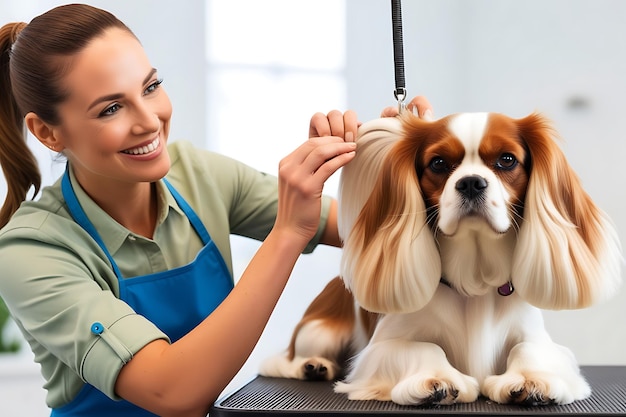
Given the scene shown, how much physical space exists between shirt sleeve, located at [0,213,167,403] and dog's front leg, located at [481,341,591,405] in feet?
1.70

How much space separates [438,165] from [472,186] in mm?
96

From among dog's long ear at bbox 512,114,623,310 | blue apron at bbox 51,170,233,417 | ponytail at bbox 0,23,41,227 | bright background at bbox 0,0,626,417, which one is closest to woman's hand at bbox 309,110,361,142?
dog's long ear at bbox 512,114,623,310

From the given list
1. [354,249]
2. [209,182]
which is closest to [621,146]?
[209,182]

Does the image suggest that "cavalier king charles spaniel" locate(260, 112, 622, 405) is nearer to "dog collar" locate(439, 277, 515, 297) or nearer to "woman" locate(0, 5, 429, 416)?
"dog collar" locate(439, 277, 515, 297)

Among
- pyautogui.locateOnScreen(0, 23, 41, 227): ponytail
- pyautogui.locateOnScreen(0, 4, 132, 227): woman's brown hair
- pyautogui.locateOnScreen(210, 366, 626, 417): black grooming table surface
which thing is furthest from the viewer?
pyautogui.locateOnScreen(0, 23, 41, 227): ponytail

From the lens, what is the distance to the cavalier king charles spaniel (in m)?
1.10

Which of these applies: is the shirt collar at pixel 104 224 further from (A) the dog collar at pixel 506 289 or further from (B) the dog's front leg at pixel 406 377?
(A) the dog collar at pixel 506 289

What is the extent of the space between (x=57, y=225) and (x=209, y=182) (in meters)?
0.37

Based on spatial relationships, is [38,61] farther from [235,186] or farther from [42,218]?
[235,186]

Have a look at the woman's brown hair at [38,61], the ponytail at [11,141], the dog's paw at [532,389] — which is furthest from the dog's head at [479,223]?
the ponytail at [11,141]

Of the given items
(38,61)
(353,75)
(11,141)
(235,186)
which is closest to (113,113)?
(38,61)

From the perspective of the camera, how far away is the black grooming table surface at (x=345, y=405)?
1.04m

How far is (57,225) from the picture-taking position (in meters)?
1.38

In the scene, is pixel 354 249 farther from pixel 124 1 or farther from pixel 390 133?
pixel 124 1
